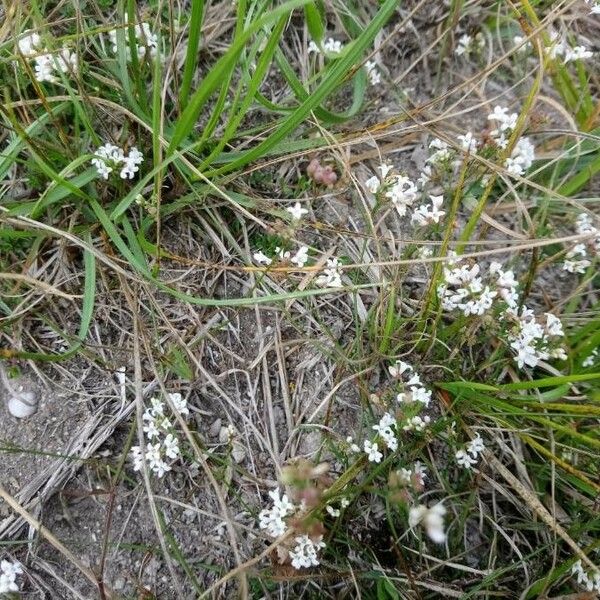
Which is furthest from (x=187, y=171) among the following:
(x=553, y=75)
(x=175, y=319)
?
(x=553, y=75)

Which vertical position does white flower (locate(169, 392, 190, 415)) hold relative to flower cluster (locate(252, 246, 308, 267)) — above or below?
below

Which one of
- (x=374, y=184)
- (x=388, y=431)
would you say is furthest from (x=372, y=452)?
(x=374, y=184)

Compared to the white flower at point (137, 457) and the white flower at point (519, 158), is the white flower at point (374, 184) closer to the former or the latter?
the white flower at point (519, 158)

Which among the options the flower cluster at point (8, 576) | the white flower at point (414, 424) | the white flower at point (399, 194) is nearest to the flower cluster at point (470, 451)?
the white flower at point (414, 424)

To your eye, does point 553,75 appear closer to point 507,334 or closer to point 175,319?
point 507,334

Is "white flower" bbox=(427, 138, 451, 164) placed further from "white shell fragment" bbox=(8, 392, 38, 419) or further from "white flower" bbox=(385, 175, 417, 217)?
"white shell fragment" bbox=(8, 392, 38, 419)

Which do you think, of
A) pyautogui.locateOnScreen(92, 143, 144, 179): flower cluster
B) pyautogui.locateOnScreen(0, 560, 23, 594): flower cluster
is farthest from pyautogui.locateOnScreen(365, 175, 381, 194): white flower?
pyautogui.locateOnScreen(0, 560, 23, 594): flower cluster
